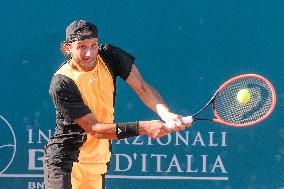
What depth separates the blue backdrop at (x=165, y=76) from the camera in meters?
5.01

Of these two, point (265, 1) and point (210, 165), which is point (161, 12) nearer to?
point (265, 1)

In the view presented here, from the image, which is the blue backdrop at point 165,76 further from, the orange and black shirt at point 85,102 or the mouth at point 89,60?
the mouth at point 89,60

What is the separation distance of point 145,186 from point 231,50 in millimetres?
1141

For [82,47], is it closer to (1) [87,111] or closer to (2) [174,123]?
(1) [87,111]

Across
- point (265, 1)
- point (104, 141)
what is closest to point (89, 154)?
point (104, 141)

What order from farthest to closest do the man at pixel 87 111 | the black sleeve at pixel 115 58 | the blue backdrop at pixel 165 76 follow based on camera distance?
the blue backdrop at pixel 165 76 → the black sleeve at pixel 115 58 → the man at pixel 87 111

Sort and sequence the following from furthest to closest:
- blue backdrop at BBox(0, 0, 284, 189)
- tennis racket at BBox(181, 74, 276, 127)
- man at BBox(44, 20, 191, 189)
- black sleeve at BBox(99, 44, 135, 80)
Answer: blue backdrop at BBox(0, 0, 284, 189), tennis racket at BBox(181, 74, 276, 127), black sleeve at BBox(99, 44, 135, 80), man at BBox(44, 20, 191, 189)

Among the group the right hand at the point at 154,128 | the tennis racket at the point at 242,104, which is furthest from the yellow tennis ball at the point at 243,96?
the right hand at the point at 154,128

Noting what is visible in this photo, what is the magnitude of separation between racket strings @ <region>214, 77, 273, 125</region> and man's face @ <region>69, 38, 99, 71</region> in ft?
2.80

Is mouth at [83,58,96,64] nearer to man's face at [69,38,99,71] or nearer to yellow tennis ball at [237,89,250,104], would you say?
man's face at [69,38,99,71]

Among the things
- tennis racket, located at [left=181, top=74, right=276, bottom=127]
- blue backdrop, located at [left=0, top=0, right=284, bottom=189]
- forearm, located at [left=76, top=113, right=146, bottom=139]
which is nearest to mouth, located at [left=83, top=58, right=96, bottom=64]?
forearm, located at [left=76, top=113, right=146, bottom=139]

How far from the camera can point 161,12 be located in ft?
16.4

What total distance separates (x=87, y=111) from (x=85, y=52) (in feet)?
1.04

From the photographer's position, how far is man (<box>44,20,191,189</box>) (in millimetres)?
→ 3996
